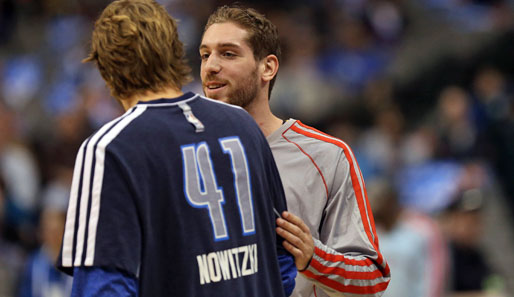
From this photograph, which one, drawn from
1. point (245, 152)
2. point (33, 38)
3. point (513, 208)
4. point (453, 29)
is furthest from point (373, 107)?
point (245, 152)

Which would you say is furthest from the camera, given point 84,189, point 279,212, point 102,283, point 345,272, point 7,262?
point 7,262

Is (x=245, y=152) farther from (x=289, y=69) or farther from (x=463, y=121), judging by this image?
(x=289, y=69)

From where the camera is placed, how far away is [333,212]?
3.44 metres

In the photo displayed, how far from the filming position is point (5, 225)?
354 inches

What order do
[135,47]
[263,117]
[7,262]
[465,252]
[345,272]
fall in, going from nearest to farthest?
[135,47], [345,272], [263,117], [465,252], [7,262]

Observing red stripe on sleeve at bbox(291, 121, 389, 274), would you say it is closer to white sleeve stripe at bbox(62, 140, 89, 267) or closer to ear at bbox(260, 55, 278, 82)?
ear at bbox(260, 55, 278, 82)

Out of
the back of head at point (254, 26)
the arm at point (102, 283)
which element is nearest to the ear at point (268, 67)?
the back of head at point (254, 26)

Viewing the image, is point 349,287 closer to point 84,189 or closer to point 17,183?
point 84,189

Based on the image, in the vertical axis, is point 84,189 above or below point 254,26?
below

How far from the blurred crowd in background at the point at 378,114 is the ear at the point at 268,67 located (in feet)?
11.0

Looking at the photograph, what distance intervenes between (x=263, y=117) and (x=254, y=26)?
1.28ft

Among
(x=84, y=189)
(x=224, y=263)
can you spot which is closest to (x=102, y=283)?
(x=84, y=189)

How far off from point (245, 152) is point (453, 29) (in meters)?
13.2

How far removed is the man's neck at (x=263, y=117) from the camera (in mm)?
3688
